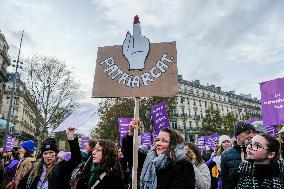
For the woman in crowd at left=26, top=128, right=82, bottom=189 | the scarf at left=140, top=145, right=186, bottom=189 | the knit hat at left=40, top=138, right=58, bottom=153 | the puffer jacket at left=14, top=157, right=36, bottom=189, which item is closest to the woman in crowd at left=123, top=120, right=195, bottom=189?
the scarf at left=140, top=145, right=186, bottom=189

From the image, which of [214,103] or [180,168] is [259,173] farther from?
[214,103]

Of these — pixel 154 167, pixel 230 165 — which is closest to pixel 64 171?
pixel 154 167

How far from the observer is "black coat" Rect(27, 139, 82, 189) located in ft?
14.1

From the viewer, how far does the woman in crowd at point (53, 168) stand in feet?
14.2

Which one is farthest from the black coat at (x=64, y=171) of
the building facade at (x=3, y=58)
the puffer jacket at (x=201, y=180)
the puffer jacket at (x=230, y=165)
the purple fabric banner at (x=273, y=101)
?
the building facade at (x=3, y=58)

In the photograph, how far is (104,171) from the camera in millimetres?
4012

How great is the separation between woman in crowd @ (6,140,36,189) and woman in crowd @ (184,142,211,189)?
2565mm

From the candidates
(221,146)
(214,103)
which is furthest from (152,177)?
(214,103)

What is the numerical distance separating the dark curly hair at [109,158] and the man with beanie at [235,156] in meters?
1.30

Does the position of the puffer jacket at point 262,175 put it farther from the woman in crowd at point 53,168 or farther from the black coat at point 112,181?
the woman in crowd at point 53,168

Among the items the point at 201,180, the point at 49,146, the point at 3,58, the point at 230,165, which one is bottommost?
the point at 201,180

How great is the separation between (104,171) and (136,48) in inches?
66.3

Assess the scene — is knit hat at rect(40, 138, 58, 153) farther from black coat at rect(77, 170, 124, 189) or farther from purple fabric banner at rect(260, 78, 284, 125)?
purple fabric banner at rect(260, 78, 284, 125)

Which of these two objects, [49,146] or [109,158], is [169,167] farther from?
[49,146]
